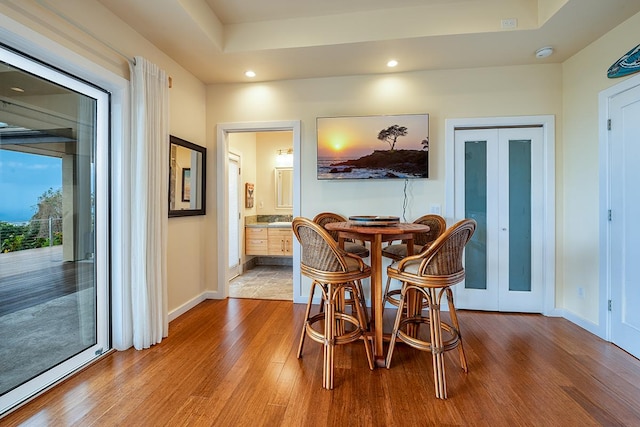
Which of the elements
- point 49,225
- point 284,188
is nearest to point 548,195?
point 284,188

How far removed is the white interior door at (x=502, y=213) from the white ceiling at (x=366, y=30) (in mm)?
816

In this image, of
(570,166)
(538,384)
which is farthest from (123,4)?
(570,166)

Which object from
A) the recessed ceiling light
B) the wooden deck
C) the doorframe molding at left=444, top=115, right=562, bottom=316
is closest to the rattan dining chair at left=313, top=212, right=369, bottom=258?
the doorframe molding at left=444, top=115, right=562, bottom=316

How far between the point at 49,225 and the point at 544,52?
4.29m

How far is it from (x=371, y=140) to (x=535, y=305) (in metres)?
2.47

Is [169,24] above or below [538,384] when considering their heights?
above

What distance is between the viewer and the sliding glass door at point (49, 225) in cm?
158

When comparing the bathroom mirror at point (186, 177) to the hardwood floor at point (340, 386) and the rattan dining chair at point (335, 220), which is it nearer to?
the hardwood floor at point (340, 386)

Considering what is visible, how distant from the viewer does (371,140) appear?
2.99 meters

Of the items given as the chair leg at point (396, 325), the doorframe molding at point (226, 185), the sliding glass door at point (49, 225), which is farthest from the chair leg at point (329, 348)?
the sliding glass door at point (49, 225)

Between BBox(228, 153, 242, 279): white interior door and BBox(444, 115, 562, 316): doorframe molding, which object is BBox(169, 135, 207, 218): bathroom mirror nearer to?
BBox(228, 153, 242, 279): white interior door

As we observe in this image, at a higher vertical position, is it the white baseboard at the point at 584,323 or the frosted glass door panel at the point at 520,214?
the frosted glass door panel at the point at 520,214

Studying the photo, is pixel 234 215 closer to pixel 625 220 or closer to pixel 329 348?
pixel 329 348

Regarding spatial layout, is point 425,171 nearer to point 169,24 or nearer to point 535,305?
point 535,305
